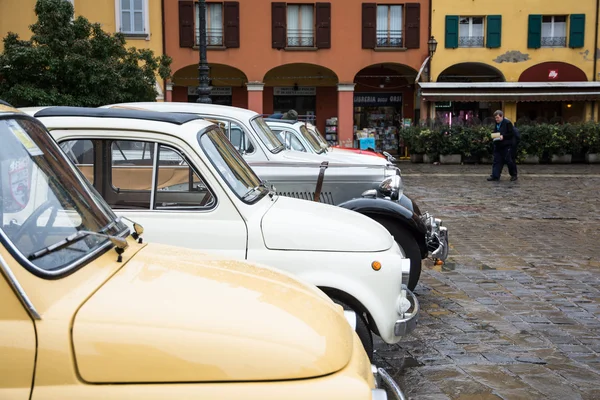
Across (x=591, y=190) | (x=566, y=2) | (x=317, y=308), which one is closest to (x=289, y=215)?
(x=317, y=308)

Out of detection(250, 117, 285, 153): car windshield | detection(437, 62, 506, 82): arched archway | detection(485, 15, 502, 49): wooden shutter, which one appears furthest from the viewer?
detection(437, 62, 506, 82): arched archway

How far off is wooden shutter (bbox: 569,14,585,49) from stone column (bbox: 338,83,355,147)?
30.9ft

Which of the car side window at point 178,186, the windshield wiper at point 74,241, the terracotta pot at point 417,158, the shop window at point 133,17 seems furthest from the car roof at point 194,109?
the shop window at point 133,17

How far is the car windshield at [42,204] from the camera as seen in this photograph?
2.19m

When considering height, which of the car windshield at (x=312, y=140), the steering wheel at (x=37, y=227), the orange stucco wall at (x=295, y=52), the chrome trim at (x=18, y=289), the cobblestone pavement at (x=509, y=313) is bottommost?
the cobblestone pavement at (x=509, y=313)

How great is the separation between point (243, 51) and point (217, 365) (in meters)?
30.7

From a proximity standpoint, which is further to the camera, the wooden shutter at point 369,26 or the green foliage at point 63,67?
the wooden shutter at point 369,26

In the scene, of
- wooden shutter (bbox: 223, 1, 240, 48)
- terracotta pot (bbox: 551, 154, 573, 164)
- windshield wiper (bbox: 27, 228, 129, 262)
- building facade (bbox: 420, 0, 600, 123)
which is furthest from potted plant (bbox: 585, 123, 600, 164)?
windshield wiper (bbox: 27, 228, 129, 262)

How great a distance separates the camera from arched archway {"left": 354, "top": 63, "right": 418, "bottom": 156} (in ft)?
112

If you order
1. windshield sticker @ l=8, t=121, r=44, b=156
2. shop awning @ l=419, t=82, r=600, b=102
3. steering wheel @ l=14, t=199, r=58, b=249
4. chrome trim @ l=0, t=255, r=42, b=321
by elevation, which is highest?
shop awning @ l=419, t=82, r=600, b=102

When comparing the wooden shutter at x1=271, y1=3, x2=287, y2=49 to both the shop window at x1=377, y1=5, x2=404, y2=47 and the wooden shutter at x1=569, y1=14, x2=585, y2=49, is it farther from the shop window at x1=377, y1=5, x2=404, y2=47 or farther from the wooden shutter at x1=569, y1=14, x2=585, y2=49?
the wooden shutter at x1=569, y1=14, x2=585, y2=49

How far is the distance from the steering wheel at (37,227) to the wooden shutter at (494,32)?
31415 mm

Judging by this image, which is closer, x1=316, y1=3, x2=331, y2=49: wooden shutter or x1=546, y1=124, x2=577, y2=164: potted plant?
x1=546, y1=124, x2=577, y2=164: potted plant

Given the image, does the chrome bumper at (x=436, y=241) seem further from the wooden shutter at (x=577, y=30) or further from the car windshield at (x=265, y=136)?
the wooden shutter at (x=577, y=30)
